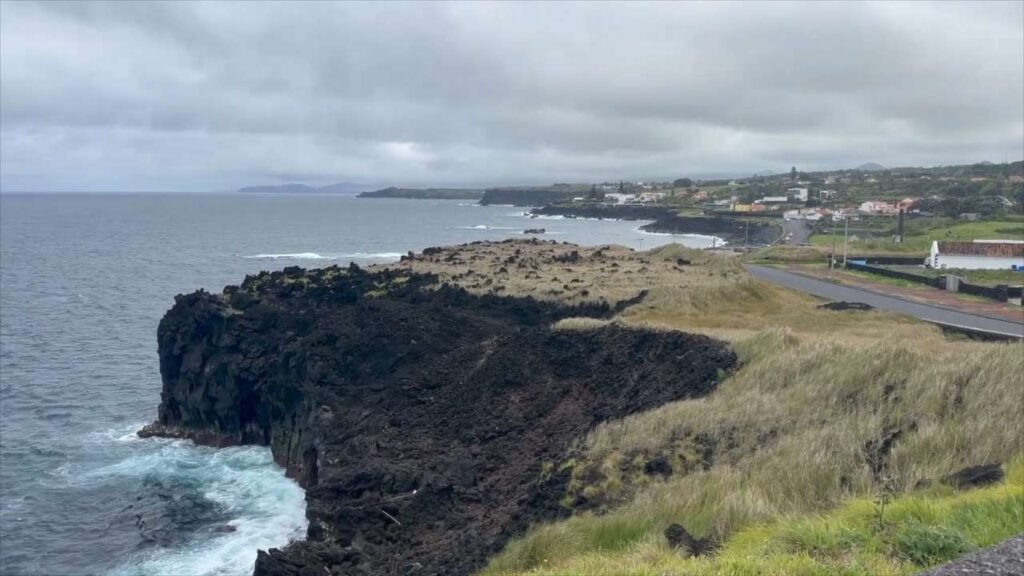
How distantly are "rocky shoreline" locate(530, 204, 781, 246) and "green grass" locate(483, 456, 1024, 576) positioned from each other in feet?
219

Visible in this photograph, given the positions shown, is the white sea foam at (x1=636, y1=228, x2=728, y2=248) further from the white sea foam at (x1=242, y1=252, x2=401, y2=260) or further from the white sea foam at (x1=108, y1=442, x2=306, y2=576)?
the white sea foam at (x1=108, y1=442, x2=306, y2=576)

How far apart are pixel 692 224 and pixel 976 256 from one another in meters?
86.6

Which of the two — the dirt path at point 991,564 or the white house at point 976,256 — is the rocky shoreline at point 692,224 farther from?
the dirt path at point 991,564

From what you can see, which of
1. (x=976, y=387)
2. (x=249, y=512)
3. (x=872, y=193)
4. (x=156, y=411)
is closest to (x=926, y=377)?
(x=976, y=387)

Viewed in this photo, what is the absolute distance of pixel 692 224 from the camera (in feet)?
448

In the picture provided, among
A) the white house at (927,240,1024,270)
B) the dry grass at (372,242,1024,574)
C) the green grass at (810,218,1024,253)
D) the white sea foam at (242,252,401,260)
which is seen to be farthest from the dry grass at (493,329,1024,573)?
the white sea foam at (242,252,401,260)

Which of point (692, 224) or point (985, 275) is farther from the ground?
point (985, 275)

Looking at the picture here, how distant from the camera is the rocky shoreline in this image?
107312mm

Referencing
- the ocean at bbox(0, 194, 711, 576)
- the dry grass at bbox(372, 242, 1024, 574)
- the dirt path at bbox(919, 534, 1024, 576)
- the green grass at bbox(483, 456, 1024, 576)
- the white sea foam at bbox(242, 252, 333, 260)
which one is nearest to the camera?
the dirt path at bbox(919, 534, 1024, 576)

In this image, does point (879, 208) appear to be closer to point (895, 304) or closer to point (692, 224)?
point (692, 224)

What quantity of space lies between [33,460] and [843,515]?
104ft

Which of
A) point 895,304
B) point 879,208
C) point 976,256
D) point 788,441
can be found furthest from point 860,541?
point 879,208

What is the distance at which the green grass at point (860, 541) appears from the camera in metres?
8.37

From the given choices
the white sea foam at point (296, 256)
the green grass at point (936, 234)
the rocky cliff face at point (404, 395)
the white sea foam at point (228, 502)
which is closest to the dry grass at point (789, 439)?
the rocky cliff face at point (404, 395)
